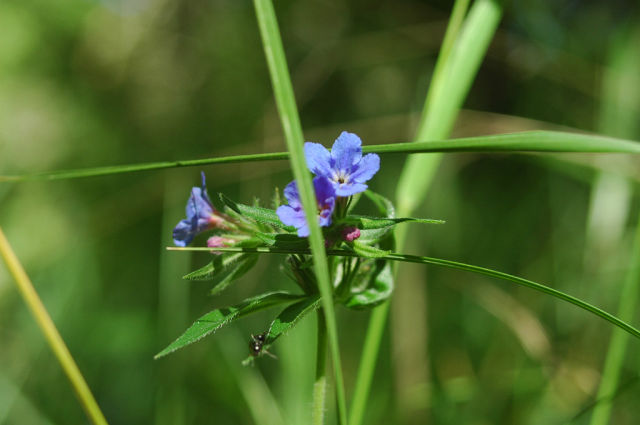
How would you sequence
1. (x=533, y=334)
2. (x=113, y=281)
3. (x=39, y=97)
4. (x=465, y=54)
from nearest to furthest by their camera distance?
(x=465, y=54) < (x=533, y=334) < (x=113, y=281) < (x=39, y=97)

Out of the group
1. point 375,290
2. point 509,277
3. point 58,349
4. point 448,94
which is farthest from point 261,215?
point 448,94

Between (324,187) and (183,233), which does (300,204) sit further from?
(183,233)

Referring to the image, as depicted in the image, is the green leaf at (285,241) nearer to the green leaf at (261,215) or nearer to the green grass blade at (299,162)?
the green leaf at (261,215)

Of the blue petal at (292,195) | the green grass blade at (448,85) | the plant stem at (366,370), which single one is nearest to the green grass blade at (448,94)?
the green grass blade at (448,85)

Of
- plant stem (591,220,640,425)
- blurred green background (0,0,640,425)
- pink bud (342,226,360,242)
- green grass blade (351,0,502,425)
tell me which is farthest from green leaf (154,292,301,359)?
plant stem (591,220,640,425)

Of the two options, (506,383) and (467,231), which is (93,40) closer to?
(467,231)

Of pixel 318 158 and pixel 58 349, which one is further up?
pixel 318 158

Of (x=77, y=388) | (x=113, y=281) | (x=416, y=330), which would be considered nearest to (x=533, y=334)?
(x=416, y=330)
